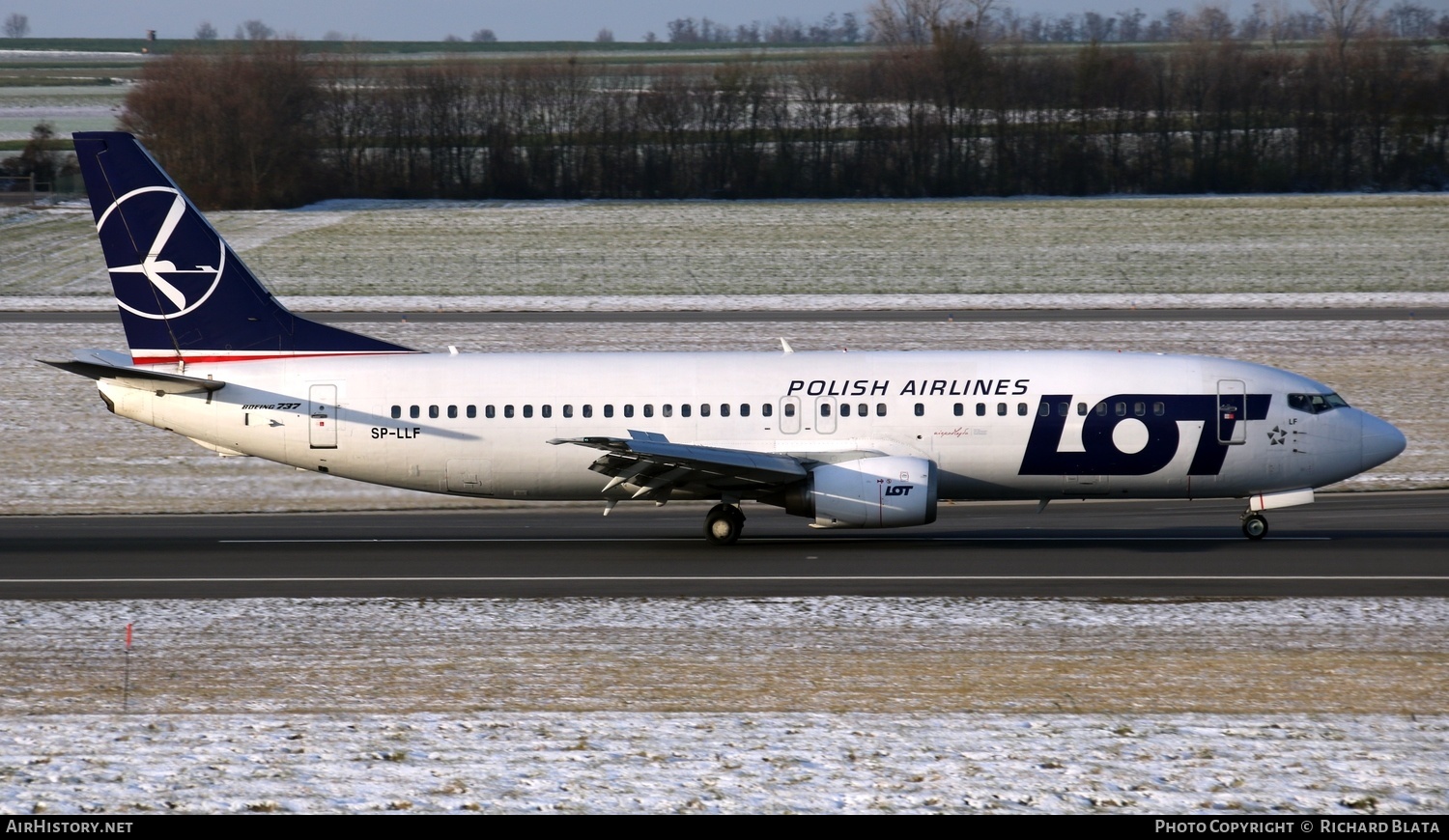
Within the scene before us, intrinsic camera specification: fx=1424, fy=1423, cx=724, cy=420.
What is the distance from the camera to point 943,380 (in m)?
26.7

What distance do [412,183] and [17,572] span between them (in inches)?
2748

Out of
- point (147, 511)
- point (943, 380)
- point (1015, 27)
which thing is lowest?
point (147, 511)

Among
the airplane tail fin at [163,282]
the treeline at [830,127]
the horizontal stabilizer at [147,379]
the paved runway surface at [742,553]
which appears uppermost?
the treeline at [830,127]

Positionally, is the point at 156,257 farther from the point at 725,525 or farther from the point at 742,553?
the point at 742,553

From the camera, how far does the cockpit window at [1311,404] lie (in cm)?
2652

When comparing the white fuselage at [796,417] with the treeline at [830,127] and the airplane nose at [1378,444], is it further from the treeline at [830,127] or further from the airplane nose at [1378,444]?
the treeline at [830,127]

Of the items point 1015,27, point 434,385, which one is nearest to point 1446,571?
point 434,385

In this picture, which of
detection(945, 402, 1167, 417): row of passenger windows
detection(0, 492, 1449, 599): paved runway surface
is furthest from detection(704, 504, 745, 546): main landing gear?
detection(945, 402, 1167, 417): row of passenger windows

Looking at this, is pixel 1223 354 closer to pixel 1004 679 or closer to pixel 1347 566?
pixel 1347 566

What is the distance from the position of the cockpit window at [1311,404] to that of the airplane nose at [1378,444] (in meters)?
0.74

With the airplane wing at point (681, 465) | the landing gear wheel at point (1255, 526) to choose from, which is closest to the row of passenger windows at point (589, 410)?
the airplane wing at point (681, 465)

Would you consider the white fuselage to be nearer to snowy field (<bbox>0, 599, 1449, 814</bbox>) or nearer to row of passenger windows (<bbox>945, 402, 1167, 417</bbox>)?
row of passenger windows (<bbox>945, 402, 1167, 417</bbox>)

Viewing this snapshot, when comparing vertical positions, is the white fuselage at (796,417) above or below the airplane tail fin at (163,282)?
below

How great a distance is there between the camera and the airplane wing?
985 inches
